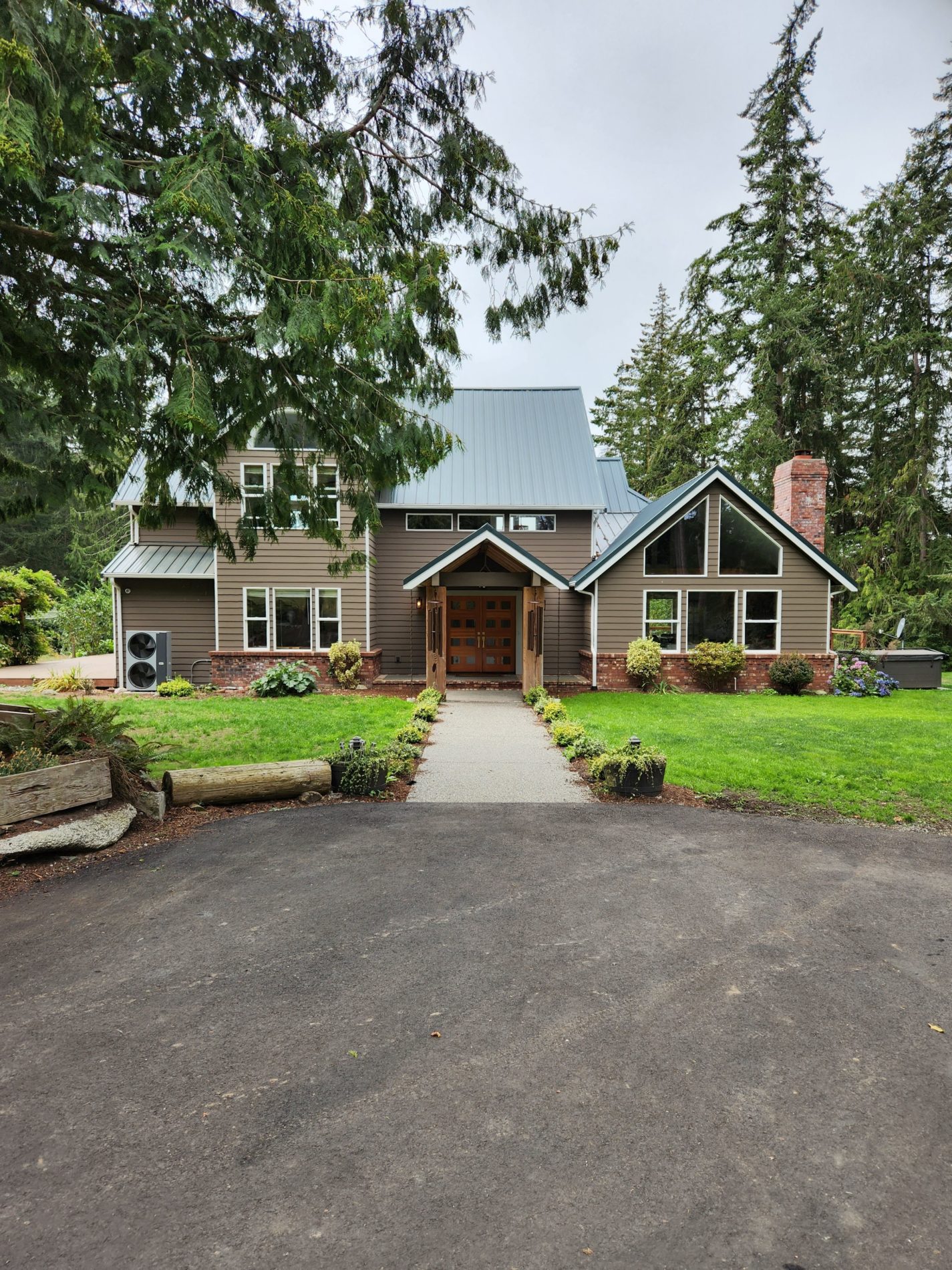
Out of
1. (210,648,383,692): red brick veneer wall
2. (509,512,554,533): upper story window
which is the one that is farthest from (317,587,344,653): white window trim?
(509,512,554,533): upper story window

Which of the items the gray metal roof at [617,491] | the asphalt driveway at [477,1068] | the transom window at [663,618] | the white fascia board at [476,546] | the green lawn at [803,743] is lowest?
the asphalt driveway at [477,1068]

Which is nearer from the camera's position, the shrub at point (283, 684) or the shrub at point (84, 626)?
the shrub at point (283, 684)

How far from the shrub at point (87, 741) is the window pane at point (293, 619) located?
368 inches

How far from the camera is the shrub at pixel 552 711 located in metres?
11.7

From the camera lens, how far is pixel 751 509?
15.9 metres

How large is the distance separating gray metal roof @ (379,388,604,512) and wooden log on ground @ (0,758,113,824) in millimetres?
11959

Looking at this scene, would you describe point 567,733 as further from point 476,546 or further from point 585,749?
point 476,546

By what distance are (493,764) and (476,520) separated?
10.5 metres

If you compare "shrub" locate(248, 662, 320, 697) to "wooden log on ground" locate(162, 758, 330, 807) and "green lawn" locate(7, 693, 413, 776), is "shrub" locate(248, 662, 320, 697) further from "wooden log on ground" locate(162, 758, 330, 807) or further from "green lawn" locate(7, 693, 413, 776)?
"wooden log on ground" locate(162, 758, 330, 807)

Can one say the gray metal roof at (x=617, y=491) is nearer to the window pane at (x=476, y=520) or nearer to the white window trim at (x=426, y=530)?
the window pane at (x=476, y=520)

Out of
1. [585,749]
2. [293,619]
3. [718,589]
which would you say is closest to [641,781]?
[585,749]

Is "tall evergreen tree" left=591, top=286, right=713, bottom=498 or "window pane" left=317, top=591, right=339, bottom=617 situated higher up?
"tall evergreen tree" left=591, top=286, right=713, bottom=498

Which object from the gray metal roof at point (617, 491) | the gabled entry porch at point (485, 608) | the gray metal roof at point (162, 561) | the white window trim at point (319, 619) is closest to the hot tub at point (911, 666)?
the gray metal roof at point (617, 491)

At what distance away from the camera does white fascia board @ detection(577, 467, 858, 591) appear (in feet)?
51.5
